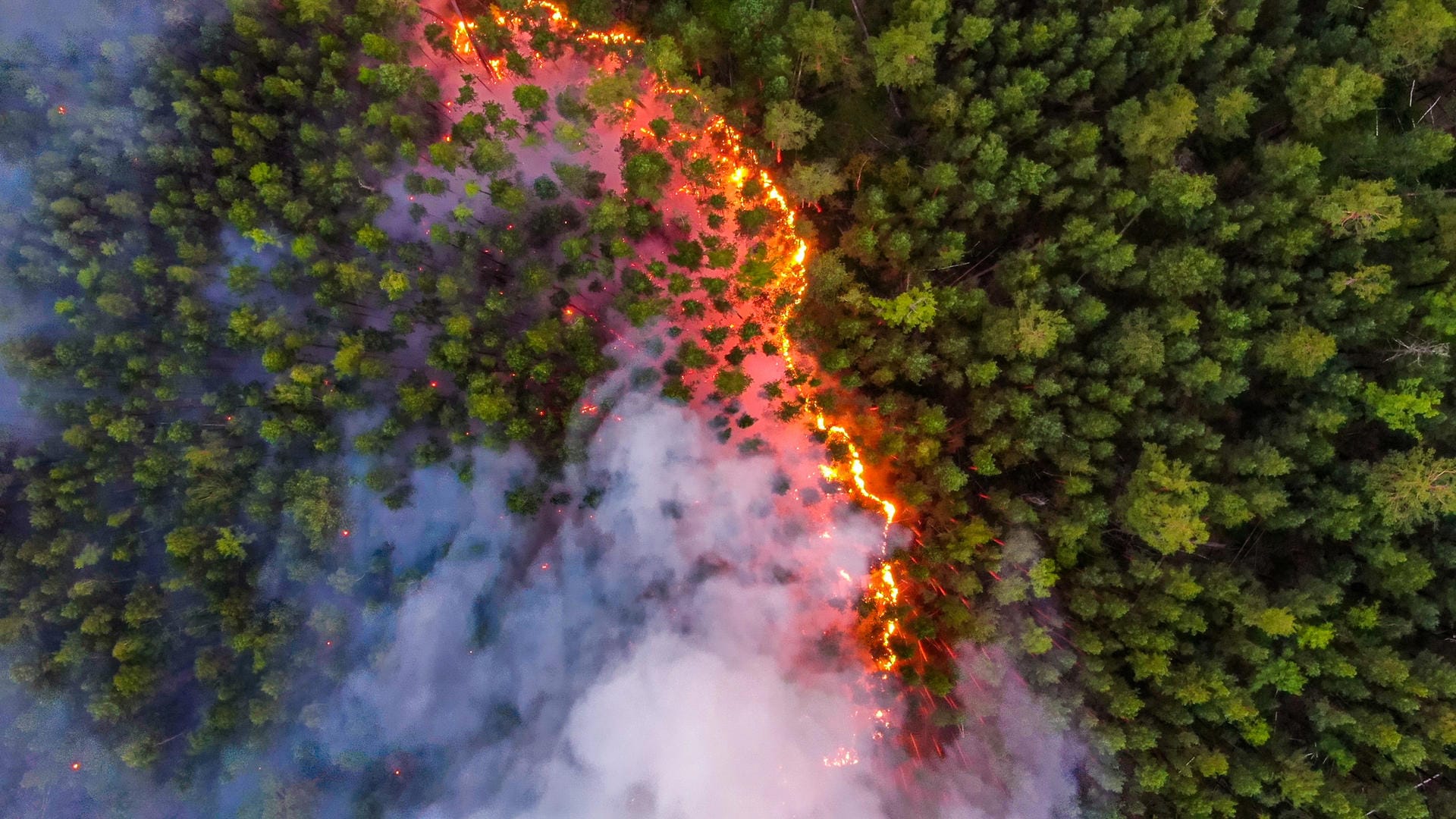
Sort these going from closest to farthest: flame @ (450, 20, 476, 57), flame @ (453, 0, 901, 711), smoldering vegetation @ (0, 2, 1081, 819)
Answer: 1. smoldering vegetation @ (0, 2, 1081, 819)
2. flame @ (453, 0, 901, 711)
3. flame @ (450, 20, 476, 57)

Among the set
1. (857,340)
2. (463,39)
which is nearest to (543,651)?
(857,340)

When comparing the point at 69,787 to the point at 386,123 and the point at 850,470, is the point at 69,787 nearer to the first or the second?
the point at 386,123

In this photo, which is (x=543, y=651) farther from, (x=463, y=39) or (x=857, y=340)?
(x=463, y=39)

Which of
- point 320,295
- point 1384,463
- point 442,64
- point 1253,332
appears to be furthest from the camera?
point 442,64

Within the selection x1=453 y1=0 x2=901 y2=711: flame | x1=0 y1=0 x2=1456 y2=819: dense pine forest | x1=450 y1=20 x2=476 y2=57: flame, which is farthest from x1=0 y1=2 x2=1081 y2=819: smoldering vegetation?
x1=450 y1=20 x2=476 y2=57: flame

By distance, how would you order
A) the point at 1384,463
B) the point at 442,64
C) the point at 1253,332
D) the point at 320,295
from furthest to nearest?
1. the point at 442,64
2. the point at 320,295
3. the point at 1253,332
4. the point at 1384,463

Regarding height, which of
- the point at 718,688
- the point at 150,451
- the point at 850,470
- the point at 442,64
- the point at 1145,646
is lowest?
the point at 1145,646

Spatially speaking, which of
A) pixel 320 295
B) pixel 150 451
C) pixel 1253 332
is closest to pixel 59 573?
pixel 150 451

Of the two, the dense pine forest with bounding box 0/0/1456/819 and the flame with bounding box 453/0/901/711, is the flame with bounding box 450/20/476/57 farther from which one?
the flame with bounding box 453/0/901/711

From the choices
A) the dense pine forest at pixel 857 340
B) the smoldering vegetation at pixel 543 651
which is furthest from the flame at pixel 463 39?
the smoldering vegetation at pixel 543 651
